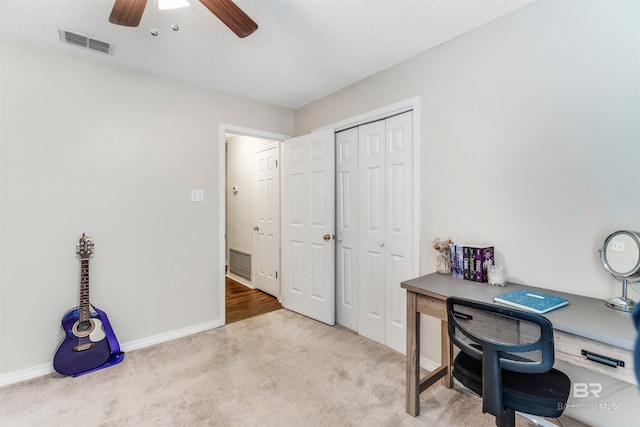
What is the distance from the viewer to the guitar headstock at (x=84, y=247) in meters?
2.28

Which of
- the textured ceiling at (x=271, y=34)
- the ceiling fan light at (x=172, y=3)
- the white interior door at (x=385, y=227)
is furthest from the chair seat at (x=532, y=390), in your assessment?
the ceiling fan light at (x=172, y=3)

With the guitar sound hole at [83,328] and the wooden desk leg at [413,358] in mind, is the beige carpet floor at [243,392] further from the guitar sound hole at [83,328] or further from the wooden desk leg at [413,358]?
the guitar sound hole at [83,328]

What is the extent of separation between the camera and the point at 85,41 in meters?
2.07

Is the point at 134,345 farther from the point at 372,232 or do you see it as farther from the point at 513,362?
the point at 513,362

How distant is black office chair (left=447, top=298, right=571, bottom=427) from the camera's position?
3.63 ft

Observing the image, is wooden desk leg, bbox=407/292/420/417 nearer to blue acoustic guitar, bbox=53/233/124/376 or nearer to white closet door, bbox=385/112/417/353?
white closet door, bbox=385/112/417/353

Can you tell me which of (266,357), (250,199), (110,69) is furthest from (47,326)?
(250,199)

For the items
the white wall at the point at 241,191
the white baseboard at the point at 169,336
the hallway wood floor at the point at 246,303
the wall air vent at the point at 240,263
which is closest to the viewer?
the white baseboard at the point at 169,336

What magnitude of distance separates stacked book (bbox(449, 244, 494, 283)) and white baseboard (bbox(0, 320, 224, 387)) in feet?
7.65

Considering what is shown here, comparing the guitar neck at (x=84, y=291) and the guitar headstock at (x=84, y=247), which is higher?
the guitar headstock at (x=84, y=247)

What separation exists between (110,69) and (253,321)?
104 inches

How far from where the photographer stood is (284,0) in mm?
1658

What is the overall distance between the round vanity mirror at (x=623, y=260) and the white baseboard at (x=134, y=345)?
9.85 ft

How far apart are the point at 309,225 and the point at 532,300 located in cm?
212
